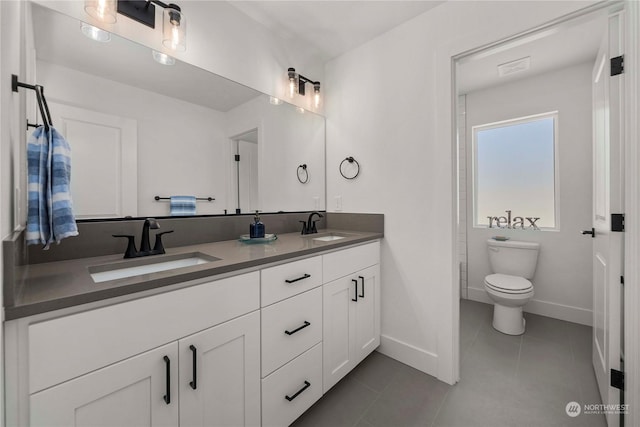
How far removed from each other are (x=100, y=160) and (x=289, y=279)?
3.32ft

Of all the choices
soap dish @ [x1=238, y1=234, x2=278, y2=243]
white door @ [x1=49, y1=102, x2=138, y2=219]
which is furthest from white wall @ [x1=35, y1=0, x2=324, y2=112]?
soap dish @ [x1=238, y1=234, x2=278, y2=243]

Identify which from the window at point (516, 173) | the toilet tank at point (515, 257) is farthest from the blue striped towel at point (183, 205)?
the window at point (516, 173)

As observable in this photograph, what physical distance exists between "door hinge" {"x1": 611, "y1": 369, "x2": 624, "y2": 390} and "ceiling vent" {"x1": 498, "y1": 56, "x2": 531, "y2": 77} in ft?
7.64

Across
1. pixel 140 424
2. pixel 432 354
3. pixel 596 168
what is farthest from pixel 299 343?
pixel 596 168

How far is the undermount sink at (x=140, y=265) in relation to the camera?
1.02 metres

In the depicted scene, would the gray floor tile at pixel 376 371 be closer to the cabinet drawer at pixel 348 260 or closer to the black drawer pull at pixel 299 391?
the black drawer pull at pixel 299 391

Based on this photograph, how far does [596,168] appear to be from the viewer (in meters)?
1.61

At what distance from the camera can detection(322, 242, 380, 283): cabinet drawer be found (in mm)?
1445

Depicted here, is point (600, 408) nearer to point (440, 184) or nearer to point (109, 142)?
point (440, 184)

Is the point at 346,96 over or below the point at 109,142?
over

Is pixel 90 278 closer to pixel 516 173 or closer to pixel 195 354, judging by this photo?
pixel 195 354

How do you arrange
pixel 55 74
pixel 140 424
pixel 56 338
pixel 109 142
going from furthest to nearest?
pixel 109 142
pixel 55 74
pixel 140 424
pixel 56 338

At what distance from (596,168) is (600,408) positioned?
138 cm

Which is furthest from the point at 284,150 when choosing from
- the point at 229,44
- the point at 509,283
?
the point at 509,283
